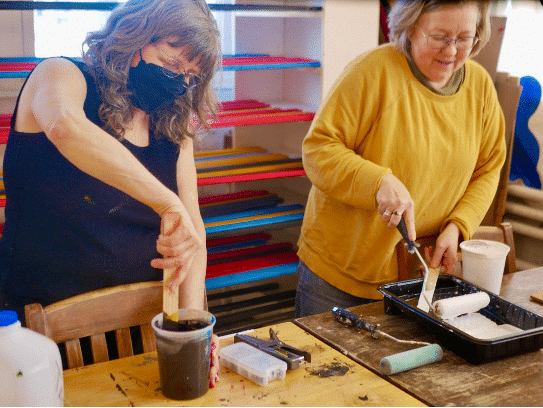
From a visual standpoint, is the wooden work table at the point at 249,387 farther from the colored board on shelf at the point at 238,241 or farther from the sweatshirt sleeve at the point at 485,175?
the colored board on shelf at the point at 238,241

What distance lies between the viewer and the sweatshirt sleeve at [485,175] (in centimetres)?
177

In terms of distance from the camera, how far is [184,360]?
1067 mm

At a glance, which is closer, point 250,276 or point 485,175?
point 485,175

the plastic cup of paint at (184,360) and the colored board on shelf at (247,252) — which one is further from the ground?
the plastic cup of paint at (184,360)

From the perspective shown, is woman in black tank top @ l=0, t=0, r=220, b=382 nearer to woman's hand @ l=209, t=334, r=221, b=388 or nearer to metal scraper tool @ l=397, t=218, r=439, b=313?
woman's hand @ l=209, t=334, r=221, b=388

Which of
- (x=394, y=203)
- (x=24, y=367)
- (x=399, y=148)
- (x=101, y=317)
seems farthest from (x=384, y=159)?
(x=24, y=367)

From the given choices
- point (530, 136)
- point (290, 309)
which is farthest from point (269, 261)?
point (530, 136)

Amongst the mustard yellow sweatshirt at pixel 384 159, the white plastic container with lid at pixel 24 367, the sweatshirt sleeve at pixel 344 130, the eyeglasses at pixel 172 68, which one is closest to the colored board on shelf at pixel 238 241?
the mustard yellow sweatshirt at pixel 384 159

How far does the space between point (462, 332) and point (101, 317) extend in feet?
2.58

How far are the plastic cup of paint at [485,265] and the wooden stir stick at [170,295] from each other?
2.50ft

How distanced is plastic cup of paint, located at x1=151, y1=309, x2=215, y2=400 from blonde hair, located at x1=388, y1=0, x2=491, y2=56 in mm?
1032

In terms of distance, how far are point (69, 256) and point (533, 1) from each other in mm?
2115

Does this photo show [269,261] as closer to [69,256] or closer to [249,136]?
[249,136]

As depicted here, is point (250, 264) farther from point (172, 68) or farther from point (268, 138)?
point (172, 68)
